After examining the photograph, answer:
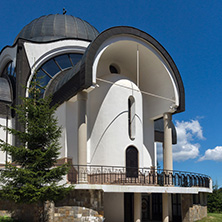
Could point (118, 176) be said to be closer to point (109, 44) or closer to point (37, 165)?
point (37, 165)

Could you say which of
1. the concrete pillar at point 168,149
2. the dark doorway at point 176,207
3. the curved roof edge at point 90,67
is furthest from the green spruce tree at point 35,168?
the dark doorway at point 176,207

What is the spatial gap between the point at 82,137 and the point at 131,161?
12.4ft

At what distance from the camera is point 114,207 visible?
1758cm

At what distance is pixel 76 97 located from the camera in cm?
1753

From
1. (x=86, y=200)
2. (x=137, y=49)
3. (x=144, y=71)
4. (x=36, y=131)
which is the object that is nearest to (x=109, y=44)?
(x=137, y=49)

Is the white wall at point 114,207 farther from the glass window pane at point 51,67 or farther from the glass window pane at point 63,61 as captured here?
the glass window pane at point 63,61

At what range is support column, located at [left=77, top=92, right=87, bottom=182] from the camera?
15.9 m

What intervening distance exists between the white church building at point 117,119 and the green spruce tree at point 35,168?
1.37 m

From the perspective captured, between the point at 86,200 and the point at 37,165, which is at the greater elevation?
the point at 37,165

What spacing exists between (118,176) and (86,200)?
9.68ft

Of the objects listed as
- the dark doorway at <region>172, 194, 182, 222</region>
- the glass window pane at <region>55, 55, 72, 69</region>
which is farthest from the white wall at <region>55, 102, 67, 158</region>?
the dark doorway at <region>172, 194, 182, 222</region>

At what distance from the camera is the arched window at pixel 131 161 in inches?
714

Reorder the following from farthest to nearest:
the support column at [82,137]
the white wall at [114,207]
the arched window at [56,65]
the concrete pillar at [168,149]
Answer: the arched window at [56,65], the concrete pillar at [168,149], the white wall at [114,207], the support column at [82,137]

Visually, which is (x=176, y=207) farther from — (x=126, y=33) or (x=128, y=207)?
(x=126, y=33)
